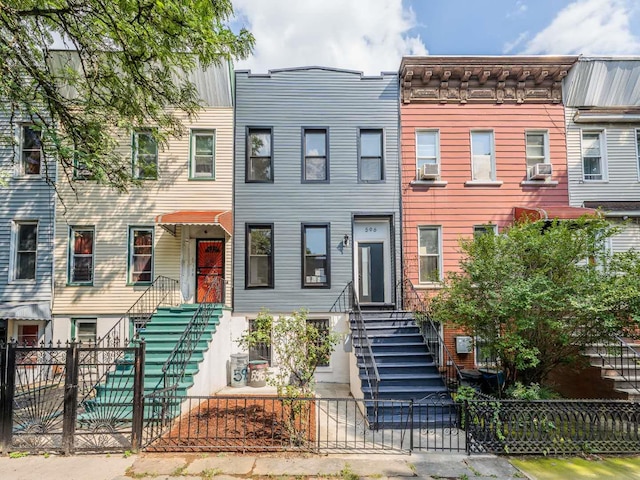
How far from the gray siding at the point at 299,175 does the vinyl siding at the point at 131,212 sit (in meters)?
0.53

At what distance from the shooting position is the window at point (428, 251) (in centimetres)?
1087

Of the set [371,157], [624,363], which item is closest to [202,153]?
[371,157]

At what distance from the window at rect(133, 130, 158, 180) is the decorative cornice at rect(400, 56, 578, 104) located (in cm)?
769

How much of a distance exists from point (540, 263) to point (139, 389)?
7.55 meters

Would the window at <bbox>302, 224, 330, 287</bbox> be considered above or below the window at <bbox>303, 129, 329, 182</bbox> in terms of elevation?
below

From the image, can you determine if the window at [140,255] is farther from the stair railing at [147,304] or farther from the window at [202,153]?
the window at [202,153]

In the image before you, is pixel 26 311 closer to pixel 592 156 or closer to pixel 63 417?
pixel 63 417

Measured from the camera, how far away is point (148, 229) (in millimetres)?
10734

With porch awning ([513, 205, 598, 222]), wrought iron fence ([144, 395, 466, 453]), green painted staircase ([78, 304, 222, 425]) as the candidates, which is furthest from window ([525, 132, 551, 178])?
green painted staircase ([78, 304, 222, 425])

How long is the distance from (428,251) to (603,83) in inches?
284

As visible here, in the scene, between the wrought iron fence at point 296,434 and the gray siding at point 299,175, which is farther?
the gray siding at point 299,175

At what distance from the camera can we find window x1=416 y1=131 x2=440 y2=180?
11.2 meters

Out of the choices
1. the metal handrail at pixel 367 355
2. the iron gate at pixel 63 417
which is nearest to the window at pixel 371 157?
the metal handrail at pixel 367 355

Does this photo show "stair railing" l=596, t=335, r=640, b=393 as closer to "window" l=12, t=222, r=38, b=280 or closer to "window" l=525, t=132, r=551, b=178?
"window" l=525, t=132, r=551, b=178
